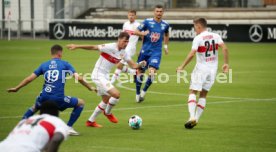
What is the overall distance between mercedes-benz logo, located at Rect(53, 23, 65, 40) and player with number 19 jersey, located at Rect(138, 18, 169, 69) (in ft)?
98.4

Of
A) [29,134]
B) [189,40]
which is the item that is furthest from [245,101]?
[189,40]

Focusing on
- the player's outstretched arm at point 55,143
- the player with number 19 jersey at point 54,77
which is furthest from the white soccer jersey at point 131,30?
the player's outstretched arm at point 55,143

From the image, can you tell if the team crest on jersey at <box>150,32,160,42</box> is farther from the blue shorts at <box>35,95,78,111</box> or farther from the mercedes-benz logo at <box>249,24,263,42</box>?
the mercedes-benz logo at <box>249,24,263,42</box>

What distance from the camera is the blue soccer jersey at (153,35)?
840 inches

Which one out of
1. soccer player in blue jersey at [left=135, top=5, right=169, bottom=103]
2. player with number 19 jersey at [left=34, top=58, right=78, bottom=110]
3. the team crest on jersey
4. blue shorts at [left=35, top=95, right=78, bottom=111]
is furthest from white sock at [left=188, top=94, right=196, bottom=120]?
the team crest on jersey

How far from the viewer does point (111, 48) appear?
15891mm

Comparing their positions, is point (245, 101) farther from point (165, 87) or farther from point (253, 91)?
point (165, 87)

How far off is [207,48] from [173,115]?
2.75m

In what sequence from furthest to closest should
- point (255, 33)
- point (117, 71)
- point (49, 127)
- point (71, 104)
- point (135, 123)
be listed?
point (255, 33) < point (117, 71) < point (135, 123) < point (71, 104) < point (49, 127)

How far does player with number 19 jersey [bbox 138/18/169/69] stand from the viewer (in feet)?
69.8

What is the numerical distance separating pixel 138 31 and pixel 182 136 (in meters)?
6.54

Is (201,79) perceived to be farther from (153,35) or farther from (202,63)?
(153,35)

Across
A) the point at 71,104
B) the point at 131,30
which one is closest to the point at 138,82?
the point at 131,30

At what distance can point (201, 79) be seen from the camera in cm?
1570
